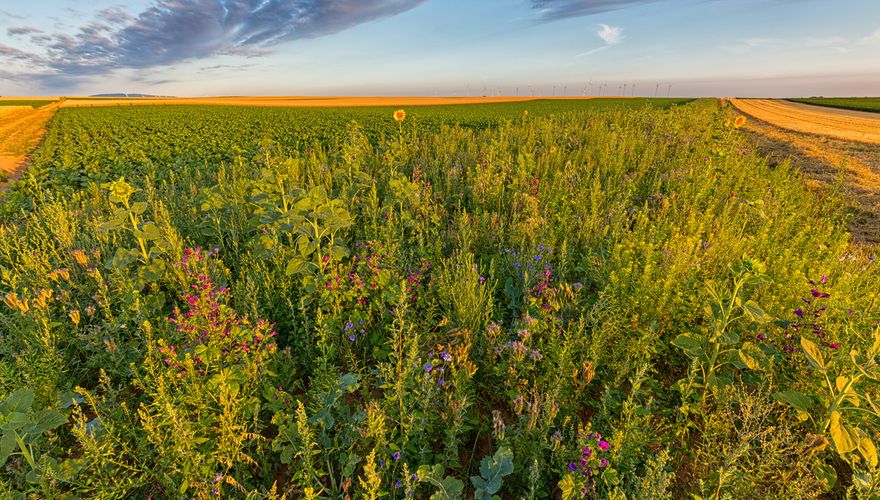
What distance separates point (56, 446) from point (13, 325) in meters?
1.37

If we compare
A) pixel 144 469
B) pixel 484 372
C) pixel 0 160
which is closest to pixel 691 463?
pixel 484 372

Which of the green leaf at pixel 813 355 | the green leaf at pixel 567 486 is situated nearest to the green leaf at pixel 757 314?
the green leaf at pixel 813 355

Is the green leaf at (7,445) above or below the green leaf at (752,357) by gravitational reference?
below

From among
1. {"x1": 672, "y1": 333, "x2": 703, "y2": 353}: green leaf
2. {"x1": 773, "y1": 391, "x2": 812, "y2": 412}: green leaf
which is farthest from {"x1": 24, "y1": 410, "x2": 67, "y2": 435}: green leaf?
{"x1": 773, "y1": 391, "x2": 812, "y2": 412}: green leaf

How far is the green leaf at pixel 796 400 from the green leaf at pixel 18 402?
13.3 ft

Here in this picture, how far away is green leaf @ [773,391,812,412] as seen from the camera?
194cm

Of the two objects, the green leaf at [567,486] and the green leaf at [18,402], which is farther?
the green leaf at [18,402]

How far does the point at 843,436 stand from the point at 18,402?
4.29 metres

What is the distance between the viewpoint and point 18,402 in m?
1.84

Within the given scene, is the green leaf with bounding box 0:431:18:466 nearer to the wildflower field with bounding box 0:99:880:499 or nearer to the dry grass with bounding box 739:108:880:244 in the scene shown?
the wildflower field with bounding box 0:99:880:499

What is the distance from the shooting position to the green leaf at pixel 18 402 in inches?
72.0

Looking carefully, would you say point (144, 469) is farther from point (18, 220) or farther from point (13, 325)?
point (18, 220)

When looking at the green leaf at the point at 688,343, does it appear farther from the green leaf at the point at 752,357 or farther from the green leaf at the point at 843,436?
the green leaf at the point at 843,436

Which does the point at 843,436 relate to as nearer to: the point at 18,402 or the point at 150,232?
the point at 18,402
